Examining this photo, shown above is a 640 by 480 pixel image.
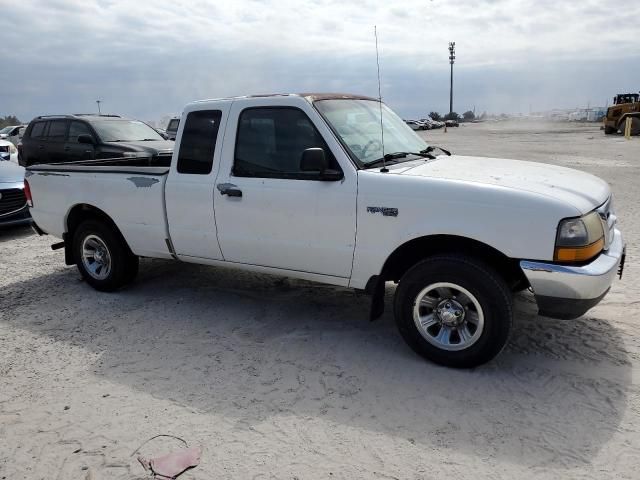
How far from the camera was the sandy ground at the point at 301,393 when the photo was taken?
291cm

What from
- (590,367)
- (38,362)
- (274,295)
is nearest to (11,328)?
(38,362)

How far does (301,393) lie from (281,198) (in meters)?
1.52

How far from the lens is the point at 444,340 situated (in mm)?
3836

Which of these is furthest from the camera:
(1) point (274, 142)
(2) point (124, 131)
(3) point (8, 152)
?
(3) point (8, 152)

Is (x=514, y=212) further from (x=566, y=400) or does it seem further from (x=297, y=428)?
(x=297, y=428)

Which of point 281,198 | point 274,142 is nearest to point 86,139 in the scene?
point 274,142

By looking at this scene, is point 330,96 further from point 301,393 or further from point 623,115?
point 623,115

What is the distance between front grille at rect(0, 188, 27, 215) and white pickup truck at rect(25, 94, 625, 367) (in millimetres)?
4179

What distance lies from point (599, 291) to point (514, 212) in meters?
0.75

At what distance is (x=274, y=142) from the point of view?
174 inches

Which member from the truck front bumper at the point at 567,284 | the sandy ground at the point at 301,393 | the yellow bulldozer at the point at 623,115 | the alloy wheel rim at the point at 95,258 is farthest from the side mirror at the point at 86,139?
the yellow bulldozer at the point at 623,115

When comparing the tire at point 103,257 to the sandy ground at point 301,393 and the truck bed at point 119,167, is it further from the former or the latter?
the truck bed at point 119,167

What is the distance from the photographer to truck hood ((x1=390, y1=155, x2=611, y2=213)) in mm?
3584

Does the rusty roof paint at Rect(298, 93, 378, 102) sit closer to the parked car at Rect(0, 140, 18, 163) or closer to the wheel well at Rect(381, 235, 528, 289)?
the wheel well at Rect(381, 235, 528, 289)
